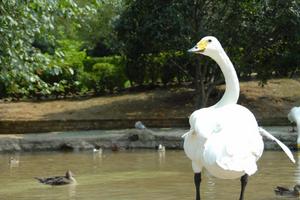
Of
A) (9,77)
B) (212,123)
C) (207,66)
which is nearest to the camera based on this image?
(212,123)

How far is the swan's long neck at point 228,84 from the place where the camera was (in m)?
10.1

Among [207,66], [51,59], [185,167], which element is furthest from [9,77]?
[207,66]

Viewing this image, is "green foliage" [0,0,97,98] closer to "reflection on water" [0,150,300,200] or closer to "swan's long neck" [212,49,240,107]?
"reflection on water" [0,150,300,200]

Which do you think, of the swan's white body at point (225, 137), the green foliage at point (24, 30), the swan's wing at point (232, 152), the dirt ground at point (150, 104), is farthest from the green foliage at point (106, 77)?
the swan's wing at point (232, 152)

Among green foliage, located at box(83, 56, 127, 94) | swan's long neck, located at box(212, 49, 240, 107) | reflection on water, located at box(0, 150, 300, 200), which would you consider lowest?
reflection on water, located at box(0, 150, 300, 200)

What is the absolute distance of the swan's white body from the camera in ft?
28.8

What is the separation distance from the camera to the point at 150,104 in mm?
28781

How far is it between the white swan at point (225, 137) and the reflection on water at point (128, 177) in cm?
291

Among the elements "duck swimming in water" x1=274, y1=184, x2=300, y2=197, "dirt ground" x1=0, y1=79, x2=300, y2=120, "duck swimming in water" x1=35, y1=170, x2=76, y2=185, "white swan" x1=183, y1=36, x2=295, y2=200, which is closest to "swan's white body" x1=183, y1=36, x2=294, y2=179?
"white swan" x1=183, y1=36, x2=295, y2=200

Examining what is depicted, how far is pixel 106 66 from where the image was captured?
3147 centimetres

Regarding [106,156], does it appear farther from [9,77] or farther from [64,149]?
[9,77]

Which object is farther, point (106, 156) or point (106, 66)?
point (106, 66)

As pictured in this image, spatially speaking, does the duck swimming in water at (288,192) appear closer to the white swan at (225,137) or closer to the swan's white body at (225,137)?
the white swan at (225,137)

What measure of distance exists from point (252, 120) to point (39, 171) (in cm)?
825
